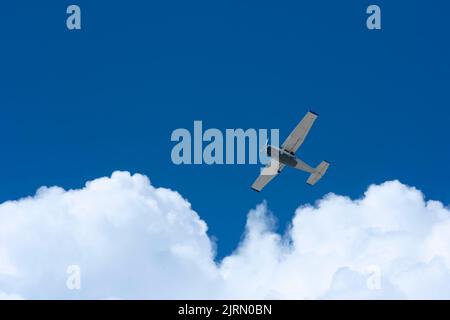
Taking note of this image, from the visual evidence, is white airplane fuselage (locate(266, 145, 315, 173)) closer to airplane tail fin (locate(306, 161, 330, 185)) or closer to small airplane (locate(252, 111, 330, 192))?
small airplane (locate(252, 111, 330, 192))

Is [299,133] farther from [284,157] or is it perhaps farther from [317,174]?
[317,174]

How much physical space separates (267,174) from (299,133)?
11.2 m

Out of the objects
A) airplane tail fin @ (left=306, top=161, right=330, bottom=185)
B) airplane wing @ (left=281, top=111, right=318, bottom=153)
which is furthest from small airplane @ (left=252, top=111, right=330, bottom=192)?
airplane tail fin @ (left=306, top=161, right=330, bottom=185)

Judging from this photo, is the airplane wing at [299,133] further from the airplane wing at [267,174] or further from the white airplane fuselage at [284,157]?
the airplane wing at [267,174]

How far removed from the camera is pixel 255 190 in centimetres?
8488

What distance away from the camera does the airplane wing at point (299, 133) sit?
242 ft

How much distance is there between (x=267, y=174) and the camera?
8344cm

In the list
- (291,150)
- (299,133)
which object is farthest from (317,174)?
(299,133)

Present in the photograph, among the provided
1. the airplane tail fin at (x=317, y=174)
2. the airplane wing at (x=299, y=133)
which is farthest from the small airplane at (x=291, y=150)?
the airplane tail fin at (x=317, y=174)

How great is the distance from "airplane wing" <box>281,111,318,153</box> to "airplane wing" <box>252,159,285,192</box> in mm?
5284
